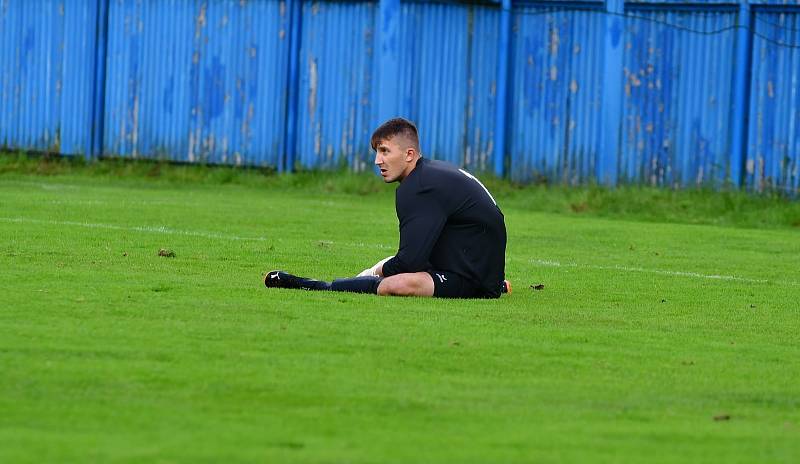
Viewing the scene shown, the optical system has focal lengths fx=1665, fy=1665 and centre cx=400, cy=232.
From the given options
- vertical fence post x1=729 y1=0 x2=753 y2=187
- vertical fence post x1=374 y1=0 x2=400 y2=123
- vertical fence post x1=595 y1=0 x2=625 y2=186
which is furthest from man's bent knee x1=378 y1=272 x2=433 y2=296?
vertical fence post x1=374 y1=0 x2=400 y2=123

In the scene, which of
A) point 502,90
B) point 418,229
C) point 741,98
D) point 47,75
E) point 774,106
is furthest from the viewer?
point 47,75

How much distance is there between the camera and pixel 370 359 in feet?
27.7

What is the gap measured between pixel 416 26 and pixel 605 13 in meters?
3.20

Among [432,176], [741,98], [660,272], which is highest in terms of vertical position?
[741,98]

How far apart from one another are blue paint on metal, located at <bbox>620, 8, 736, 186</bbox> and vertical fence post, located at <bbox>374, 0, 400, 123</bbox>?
3.50 m

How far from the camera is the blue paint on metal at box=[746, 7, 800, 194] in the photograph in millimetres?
22781

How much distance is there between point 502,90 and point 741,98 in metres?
3.76

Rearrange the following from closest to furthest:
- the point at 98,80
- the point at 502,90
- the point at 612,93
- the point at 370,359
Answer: the point at 370,359, the point at 612,93, the point at 502,90, the point at 98,80

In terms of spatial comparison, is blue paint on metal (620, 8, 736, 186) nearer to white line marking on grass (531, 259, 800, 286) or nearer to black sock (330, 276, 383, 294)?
white line marking on grass (531, 259, 800, 286)

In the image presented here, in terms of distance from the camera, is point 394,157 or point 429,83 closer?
point 394,157

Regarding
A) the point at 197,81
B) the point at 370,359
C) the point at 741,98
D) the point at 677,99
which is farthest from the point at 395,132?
the point at 197,81

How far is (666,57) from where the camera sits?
23.8 meters

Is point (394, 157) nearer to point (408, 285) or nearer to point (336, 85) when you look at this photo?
point (408, 285)

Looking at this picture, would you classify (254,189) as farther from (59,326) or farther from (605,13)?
(59,326)
